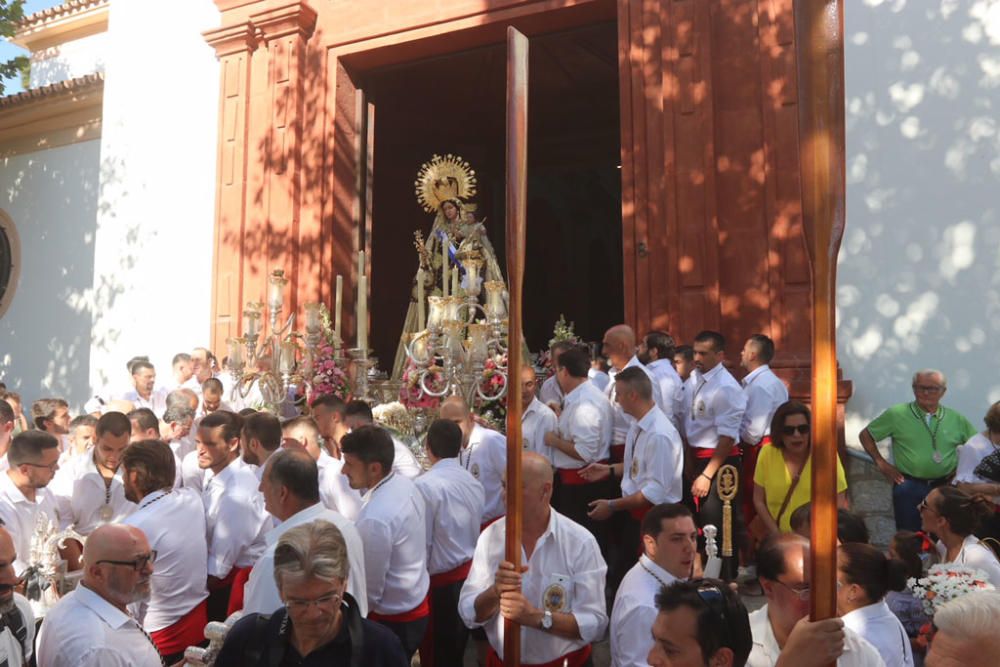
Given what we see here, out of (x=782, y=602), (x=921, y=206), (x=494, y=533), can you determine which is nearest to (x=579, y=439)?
(x=494, y=533)

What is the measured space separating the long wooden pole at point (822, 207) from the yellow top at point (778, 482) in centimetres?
312

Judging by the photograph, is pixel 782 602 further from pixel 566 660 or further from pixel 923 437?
pixel 923 437

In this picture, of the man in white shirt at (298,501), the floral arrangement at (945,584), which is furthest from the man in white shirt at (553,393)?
the floral arrangement at (945,584)

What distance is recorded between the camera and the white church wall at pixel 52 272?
14578mm

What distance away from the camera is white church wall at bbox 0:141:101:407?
47.8ft

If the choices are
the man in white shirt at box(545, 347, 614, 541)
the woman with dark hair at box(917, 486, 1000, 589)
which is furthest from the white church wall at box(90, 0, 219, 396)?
the woman with dark hair at box(917, 486, 1000, 589)

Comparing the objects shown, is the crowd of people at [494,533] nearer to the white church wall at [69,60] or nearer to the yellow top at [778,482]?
the yellow top at [778,482]

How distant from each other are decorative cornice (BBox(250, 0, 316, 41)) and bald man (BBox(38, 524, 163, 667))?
32.1 ft

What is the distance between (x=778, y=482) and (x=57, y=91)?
13801 mm

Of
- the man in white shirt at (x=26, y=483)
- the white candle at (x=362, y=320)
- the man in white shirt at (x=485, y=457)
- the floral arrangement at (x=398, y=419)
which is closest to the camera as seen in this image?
the man in white shirt at (x=26, y=483)

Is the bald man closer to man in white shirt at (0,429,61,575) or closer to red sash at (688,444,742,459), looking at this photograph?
man in white shirt at (0,429,61,575)

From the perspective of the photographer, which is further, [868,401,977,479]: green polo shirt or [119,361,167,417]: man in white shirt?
[119,361,167,417]: man in white shirt

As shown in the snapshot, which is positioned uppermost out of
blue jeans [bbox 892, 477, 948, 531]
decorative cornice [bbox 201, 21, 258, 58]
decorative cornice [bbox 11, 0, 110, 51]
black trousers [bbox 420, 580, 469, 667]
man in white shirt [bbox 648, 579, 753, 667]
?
decorative cornice [bbox 11, 0, 110, 51]

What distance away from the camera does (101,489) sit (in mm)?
5262
